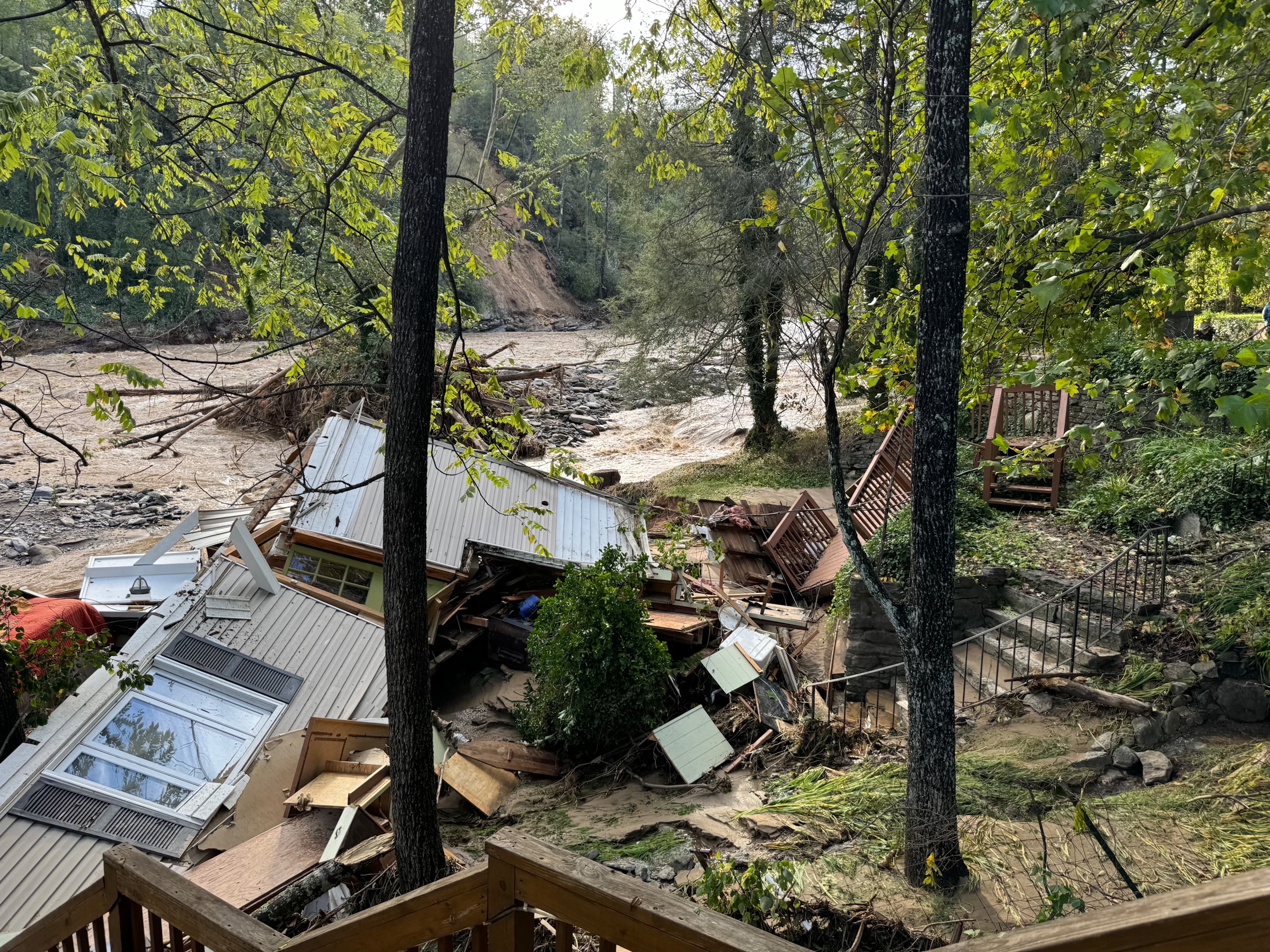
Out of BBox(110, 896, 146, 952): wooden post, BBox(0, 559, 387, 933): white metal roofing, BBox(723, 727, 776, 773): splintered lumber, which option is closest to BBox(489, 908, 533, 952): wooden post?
BBox(110, 896, 146, 952): wooden post

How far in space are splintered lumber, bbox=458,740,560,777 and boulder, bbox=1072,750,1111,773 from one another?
501cm

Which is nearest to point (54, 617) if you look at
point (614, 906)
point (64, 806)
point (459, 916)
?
point (64, 806)

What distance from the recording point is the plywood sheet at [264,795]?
25.6 ft

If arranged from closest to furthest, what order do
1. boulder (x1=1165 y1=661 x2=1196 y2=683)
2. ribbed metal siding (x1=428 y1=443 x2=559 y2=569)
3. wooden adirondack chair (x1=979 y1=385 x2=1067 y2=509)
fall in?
1. boulder (x1=1165 y1=661 x2=1196 y2=683)
2. wooden adirondack chair (x1=979 y1=385 x2=1067 y2=509)
3. ribbed metal siding (x1=428 y1=443 x2=559 y2=569)

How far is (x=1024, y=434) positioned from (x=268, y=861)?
1124 centimetres

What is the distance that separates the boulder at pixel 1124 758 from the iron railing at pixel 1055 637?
114 centimetres

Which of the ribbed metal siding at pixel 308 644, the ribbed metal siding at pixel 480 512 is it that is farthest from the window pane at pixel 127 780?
the ribbed metal siding at pixel 480 512

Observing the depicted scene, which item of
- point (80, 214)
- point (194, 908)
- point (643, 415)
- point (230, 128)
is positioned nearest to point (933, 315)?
point (194, 908)

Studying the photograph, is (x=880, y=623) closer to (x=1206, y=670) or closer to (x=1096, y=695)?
(x=1096, y=695)

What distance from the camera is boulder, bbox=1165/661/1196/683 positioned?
6.52m

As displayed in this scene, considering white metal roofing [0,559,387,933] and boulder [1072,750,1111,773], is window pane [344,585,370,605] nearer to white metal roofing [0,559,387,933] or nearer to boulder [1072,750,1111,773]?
white metal roofing [0,559,387,933]

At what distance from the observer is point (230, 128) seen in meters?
6.25

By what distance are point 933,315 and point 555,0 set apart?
6564mm

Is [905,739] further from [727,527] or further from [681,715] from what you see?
[727,527]
